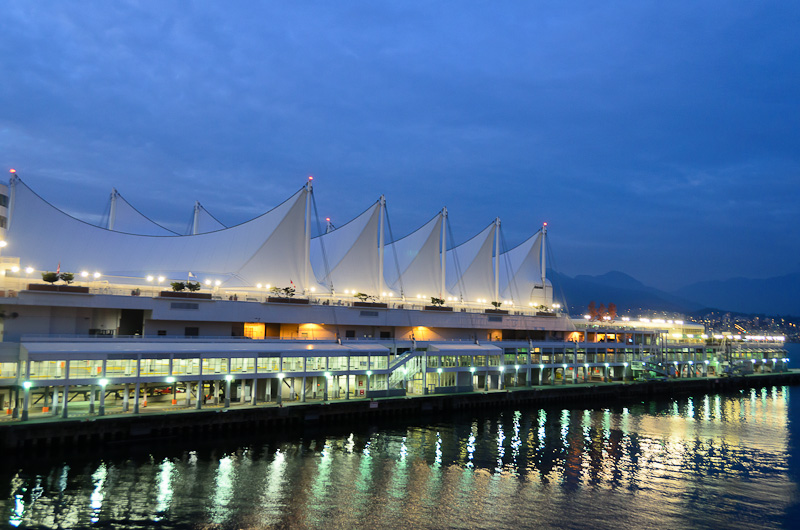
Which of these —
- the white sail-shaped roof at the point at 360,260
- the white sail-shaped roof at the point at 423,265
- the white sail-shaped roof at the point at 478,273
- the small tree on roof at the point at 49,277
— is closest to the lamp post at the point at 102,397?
the small tree on roof at the point at 49,277

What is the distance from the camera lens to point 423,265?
63719 mm

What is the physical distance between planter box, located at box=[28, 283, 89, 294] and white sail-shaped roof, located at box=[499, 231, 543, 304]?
53.2 metres

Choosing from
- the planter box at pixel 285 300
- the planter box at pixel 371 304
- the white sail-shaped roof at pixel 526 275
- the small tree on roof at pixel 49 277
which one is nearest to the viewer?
the small tree on roof at pixel 49 277

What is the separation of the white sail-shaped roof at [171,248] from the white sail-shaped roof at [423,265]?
16.7 m

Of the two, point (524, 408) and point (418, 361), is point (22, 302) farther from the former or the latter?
point (524, 408)

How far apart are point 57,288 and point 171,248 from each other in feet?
38.1

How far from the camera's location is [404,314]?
53.9m

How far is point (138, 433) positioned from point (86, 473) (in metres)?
4.82

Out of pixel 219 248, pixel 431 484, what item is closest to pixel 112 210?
pixel 219 248

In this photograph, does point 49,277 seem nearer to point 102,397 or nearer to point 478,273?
point 102,397

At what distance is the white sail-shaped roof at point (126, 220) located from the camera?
55594 mm

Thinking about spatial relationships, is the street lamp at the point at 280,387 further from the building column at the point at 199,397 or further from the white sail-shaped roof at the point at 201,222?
the white sail-shaped roof at the point at 201,222

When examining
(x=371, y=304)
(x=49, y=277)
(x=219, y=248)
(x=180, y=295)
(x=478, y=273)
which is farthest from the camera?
(x=478, y=273)

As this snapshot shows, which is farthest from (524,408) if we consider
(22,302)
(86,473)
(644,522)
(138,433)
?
(22,302)
